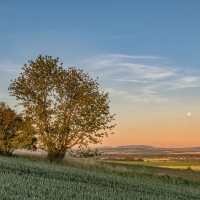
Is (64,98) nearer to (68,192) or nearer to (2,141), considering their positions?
(2,141)

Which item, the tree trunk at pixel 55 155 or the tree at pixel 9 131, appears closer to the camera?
the tree trunk at pixel 55 155

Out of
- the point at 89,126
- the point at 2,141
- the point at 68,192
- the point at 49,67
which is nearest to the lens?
the point at 68,192

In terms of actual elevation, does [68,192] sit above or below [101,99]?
below

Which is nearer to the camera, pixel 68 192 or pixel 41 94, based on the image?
pixel 68 192

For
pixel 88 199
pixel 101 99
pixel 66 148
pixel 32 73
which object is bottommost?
pixel 88 199

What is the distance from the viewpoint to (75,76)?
4881cm

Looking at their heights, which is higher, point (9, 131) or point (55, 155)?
point (9, 131)

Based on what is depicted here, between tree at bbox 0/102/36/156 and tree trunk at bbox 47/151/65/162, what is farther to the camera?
tree at bbox 0/102/36/156

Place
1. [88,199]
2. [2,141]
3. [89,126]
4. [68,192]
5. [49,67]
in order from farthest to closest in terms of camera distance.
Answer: [2,141]
[49,67]
[89,126]
[68,192]
[88,199]

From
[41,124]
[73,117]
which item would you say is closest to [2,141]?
[41,124]

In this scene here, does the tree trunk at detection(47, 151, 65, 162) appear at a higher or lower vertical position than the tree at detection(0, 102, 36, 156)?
lower

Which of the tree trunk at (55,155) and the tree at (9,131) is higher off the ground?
the tree at (9,131)

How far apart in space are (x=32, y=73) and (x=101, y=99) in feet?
31.5

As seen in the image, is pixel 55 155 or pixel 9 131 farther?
pixel 9 131
